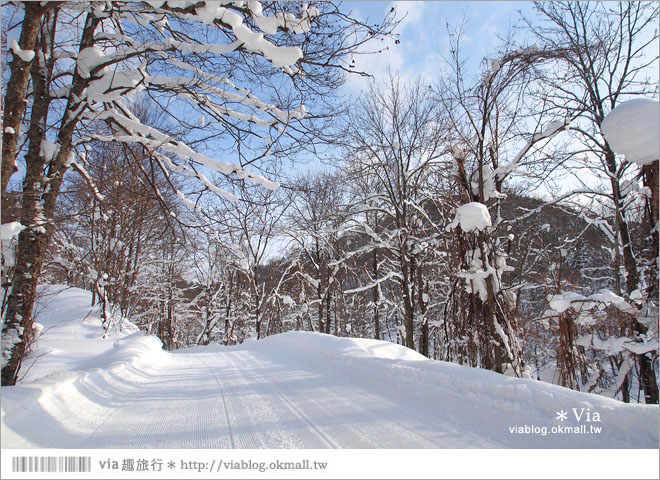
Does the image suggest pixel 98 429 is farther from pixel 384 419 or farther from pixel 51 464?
pixel 384 419

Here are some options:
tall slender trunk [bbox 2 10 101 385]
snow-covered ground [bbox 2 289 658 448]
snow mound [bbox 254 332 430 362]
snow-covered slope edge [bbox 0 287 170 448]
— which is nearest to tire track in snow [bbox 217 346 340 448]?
snow-covered ground [bbox 2 289 658 448]

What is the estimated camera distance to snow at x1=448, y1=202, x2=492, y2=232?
19.5 ft

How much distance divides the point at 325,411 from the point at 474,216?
402 centimetres

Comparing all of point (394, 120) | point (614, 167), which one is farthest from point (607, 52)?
point (394, 120)

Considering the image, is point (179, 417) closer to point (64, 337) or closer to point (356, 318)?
point (64, 337)

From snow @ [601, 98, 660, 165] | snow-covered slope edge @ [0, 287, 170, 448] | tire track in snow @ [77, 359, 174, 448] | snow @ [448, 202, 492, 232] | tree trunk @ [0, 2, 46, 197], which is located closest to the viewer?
tire track in snow @ [77, 359, 174, 448]

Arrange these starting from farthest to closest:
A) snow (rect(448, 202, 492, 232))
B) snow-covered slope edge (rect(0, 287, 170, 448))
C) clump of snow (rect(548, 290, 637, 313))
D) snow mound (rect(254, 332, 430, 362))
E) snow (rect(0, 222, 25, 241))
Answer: snow mound (rect(254, 332, 430, 362))
snow (rect(448, 202, 492, 232))
clump of snow (rect(548, 290, 637, 313))
snow (rect(0, 222, 25, 241))
snow-covered slope edge (rect(0, 287, 170, 448))

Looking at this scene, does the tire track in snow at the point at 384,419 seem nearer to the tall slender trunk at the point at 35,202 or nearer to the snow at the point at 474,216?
the snow at the point at 474,216

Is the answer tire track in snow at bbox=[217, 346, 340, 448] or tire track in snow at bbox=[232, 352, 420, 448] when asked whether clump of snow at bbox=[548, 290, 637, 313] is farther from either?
tire track in snow at bbox=[217, 346, 340, 448]

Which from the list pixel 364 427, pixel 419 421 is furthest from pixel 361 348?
pixel 364 427

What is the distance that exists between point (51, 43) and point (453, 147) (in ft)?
21.8

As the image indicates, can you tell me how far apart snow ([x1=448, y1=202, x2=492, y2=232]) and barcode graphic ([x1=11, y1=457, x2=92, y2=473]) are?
567 centimetres

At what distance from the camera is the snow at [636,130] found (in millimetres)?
3562

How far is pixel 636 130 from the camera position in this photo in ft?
12.0
